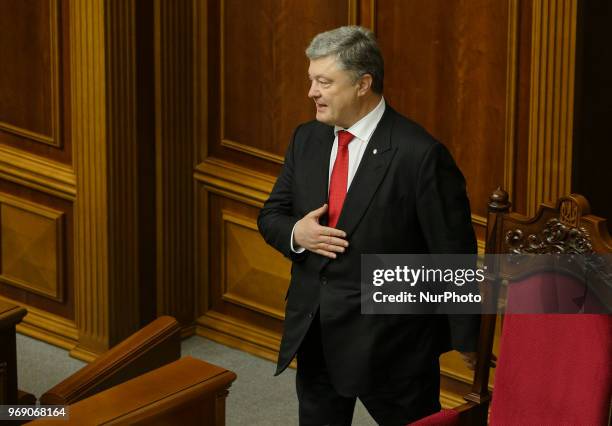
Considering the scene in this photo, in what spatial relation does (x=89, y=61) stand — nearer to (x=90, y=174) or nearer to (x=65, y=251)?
(x=90, y=174)

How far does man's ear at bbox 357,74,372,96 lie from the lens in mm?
3613

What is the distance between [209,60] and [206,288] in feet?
3.15

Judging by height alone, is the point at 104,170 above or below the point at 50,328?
above

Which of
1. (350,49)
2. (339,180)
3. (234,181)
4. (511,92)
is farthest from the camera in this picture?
(234,181)

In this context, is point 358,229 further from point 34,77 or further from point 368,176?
point 34,77

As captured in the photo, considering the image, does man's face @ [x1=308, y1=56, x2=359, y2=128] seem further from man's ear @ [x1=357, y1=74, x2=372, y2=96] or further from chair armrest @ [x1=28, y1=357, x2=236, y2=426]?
chair armrest @ [x1=28, y1=357, x2=236, y2=426]

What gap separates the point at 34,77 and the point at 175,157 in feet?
2.24

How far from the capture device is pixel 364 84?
362 centimetres

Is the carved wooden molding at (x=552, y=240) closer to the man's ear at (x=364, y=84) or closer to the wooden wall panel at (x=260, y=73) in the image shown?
the man's ear at (x=364, y=84)

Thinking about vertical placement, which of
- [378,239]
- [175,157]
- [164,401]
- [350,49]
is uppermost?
A: [350,49]

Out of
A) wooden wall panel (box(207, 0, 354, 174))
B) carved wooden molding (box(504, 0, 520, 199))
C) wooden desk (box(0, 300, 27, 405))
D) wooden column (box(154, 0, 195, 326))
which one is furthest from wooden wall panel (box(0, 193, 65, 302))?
carved wooden molding (box(504, 0, 520, 199))

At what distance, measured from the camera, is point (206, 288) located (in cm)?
580

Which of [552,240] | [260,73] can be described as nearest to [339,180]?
[552,240]

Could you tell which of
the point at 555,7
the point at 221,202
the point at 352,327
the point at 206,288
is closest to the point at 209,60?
the point at 221,202
